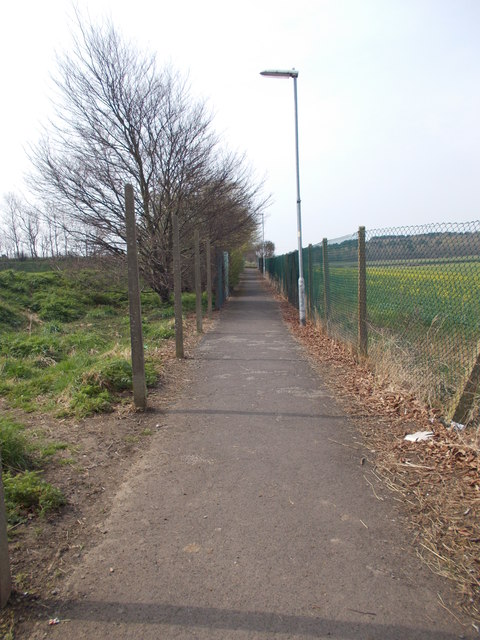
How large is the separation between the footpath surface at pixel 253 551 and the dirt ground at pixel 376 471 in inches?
4.6

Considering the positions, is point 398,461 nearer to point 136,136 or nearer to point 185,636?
point 185,636

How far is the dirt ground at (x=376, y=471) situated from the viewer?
2.58 m

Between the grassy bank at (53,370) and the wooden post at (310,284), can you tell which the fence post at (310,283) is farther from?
the grassy bank at (53,370)

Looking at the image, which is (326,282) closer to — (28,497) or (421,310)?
(421,310)

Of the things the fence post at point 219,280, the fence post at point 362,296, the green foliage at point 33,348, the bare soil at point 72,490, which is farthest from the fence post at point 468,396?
the fence post at point 219,280

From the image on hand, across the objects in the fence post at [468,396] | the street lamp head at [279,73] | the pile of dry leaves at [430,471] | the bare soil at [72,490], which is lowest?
the pile of dry leaves at [430,471]

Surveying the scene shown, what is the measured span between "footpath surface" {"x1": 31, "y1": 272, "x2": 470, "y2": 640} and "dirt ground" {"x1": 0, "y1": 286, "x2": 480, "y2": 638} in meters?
0.12

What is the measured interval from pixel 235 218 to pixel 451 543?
18.2m

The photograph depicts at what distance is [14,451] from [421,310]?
14.2 feet

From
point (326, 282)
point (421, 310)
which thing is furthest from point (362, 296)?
point (326, 282)

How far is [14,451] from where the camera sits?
12.5 ft

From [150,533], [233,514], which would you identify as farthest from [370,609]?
[150,533]

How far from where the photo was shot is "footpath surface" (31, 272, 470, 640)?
2.24 m

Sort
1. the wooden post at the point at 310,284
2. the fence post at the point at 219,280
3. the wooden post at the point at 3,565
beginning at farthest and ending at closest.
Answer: the fence post at the point at 219,280
the wooden post at the point at 310,284
the wooden post at the point at 3,565
